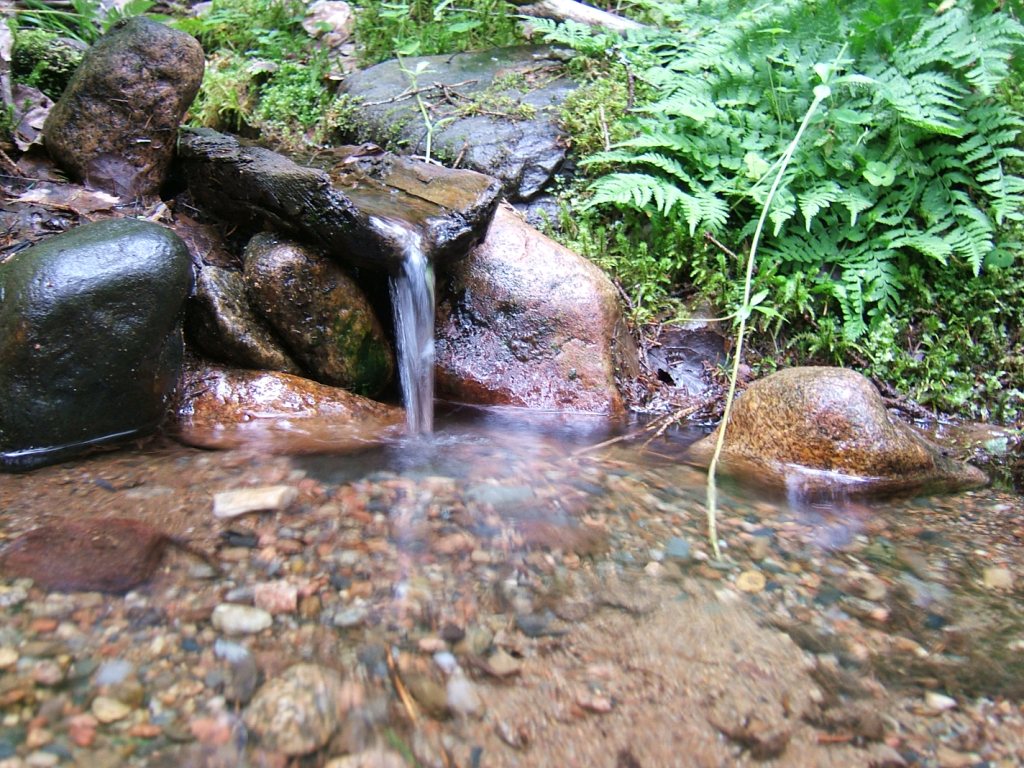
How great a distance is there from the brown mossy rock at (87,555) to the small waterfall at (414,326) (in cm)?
150

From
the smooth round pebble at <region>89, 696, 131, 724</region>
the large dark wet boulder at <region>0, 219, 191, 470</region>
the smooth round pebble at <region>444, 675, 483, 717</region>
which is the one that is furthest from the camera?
the large dark wet boulder at <region>0, 219, 191, 470</region>

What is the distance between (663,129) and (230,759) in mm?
4130

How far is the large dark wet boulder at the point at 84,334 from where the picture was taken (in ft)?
8.24

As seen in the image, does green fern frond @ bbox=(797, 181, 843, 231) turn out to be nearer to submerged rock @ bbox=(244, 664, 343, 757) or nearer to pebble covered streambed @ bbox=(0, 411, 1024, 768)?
pebble covered streambed @ bbox=(0, 411, 1024, 768)

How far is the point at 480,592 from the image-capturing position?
177 cm

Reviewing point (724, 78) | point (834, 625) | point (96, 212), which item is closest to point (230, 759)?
point (834, 625)

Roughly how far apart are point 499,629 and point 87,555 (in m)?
1.12

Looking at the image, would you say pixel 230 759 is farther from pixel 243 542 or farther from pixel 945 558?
pixel 945 558

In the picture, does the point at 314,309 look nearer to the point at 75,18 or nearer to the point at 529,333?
the point at 529,333

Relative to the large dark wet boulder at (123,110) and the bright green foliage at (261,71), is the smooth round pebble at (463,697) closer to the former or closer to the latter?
the large dark wet boulder at (123,110)

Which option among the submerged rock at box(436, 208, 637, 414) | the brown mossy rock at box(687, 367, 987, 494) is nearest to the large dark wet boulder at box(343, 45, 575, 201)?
the submerged rock at box(436, 208, 637, 414)

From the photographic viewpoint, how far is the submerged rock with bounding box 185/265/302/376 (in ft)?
10.5

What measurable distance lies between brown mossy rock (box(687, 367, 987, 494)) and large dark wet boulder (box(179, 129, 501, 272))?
1726mm

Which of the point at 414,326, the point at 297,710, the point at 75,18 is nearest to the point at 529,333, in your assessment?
the point at 414,326
